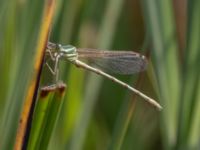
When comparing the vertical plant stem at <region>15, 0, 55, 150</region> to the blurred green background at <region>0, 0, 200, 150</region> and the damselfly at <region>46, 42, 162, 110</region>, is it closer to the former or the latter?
the blurred green background at <region>0, 0, 200, 150</region>

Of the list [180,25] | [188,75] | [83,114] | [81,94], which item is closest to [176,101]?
[188,75]

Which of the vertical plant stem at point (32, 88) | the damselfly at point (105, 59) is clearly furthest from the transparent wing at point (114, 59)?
the vertical plant stem at point (32, 88)

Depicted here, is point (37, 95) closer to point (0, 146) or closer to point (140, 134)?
point (0, 146)

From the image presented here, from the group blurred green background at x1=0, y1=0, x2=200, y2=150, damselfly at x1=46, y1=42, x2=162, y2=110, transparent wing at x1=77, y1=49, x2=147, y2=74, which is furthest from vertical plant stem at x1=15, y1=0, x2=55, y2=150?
transparent wing at x1=77, y1=49, x2=147, y2=74

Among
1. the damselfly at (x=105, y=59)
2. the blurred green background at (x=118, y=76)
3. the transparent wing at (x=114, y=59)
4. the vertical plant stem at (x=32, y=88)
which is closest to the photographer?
the vertical plant stem at (x=32, y=88)

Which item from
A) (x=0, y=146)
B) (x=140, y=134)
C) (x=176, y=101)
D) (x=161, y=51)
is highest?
(x=161, y=51)

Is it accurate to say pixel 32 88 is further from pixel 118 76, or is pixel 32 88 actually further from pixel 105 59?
pixel 118 76

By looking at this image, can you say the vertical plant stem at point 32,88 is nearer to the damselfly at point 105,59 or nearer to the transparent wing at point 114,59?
the damselfly at point 105,59
